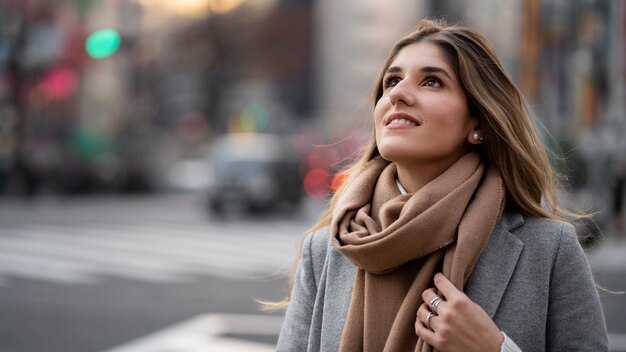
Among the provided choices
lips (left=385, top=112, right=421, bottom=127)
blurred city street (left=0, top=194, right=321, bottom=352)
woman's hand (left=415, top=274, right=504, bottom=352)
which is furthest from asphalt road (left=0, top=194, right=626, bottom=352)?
lips (left=385, top=112, right=421, bottom=127)

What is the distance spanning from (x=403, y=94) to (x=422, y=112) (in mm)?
68

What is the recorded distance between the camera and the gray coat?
92.7 inches

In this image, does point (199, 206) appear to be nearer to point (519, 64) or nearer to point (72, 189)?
point (72, 189)

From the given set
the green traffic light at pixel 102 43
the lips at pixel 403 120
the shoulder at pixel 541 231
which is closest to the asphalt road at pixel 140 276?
the shoulder at pixel 541 231

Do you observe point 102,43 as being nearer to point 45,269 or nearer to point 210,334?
point 45,269

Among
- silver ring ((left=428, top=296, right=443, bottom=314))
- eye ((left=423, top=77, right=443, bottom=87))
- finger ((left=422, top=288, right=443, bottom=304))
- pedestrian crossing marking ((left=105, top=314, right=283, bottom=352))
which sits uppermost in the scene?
eye ((left=423, top=77, right=443, bottom=87))

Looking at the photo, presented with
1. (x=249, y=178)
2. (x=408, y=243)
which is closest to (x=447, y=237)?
(x=408, y=243)

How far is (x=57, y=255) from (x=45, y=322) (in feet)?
18.7

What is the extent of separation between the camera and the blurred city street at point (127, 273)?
832 centimetres

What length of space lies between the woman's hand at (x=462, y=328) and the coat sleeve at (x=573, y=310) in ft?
0.62

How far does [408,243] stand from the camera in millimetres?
2322

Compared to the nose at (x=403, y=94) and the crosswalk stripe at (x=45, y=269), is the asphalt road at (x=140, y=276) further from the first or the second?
the nose at (x=403, y=94)

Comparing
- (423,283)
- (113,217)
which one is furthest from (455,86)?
(113,217)

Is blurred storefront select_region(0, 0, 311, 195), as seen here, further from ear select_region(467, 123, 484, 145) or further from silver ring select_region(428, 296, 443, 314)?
silver ring select_region(428, 296, 443, 314)
